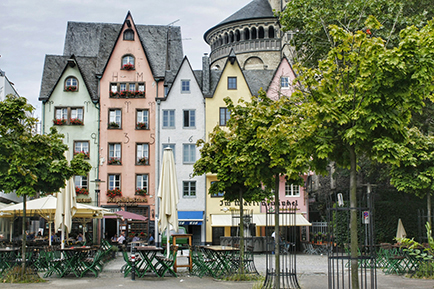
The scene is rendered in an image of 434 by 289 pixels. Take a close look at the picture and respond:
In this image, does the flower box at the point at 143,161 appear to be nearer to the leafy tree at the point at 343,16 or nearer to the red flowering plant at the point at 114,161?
the red flowering plant at the point at 114,161

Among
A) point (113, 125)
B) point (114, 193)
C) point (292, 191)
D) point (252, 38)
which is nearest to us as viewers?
point (114, 193)

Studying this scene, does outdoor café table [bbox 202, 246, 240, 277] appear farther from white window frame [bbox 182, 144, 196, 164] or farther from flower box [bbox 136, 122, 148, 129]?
flower box [bbox 136, 122, 148, 129]

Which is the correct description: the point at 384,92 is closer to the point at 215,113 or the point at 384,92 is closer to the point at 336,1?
the point at 336,1

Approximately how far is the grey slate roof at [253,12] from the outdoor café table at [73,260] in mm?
44302

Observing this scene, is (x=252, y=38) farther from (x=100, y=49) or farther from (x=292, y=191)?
(x=292, y=191)

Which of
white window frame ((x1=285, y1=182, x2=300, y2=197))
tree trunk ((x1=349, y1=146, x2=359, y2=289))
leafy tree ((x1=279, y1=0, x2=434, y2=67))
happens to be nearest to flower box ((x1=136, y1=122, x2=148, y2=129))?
white window frame ((x1=285, y1=182, x2=300, y2=197))

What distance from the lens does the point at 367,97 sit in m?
9.62

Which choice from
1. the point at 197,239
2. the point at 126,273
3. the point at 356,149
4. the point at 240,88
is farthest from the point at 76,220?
the point at 356,149

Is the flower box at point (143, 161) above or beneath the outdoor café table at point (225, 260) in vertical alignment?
above

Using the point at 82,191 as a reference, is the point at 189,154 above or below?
above

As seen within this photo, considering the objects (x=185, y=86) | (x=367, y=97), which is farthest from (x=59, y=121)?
(x=367, y=97)

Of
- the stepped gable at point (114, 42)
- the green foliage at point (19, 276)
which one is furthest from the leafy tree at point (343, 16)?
the stepped gable at point (114, 42)

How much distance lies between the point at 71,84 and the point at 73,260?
2701 cm

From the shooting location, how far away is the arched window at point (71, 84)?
41781 millimetres
